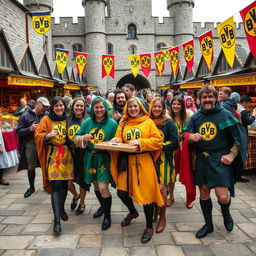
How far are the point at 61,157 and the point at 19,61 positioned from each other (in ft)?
26.7

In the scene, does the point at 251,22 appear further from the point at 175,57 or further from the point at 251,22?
the point at 175,57

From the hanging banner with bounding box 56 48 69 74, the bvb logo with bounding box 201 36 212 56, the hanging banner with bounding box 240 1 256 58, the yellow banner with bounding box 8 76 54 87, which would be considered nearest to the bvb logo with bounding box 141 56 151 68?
the hanging banner with bounding box 56 48 69 74

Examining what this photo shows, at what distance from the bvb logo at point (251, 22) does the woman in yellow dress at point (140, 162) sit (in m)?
4.47

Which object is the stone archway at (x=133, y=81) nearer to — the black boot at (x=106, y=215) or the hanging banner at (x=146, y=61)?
the hanging banner at (x=146, y=61)

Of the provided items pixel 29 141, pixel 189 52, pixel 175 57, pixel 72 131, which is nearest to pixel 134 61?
pixel 175 57

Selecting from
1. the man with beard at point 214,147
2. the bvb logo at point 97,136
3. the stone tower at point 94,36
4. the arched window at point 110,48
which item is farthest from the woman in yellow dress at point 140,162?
the arched window at point 110,48

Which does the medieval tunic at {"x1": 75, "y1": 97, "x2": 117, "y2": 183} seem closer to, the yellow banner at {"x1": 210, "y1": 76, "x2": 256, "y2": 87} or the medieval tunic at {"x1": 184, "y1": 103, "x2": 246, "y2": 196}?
the medieval tunic at {"x1": 184, "y1": 103, "x2": 246, "y2": 196}

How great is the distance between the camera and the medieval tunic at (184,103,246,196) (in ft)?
9.22

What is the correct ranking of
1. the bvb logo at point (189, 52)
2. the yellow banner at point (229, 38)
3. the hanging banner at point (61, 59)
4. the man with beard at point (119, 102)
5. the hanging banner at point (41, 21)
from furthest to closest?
1. the hanging banner at point (61, 59)
2. the bvb logo at point (189, 52)
3. the hanging banner at point (41, 21)
4. the yellow banner at point (229, 38)
5. the man with beard at point (119, 102)

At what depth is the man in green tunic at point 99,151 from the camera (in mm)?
3176

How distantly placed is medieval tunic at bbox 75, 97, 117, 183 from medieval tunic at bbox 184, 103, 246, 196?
1.13 m

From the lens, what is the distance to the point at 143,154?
288 cm

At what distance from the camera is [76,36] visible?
2773 cm

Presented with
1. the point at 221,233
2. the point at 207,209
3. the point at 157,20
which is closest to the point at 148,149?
the point at 207,209
